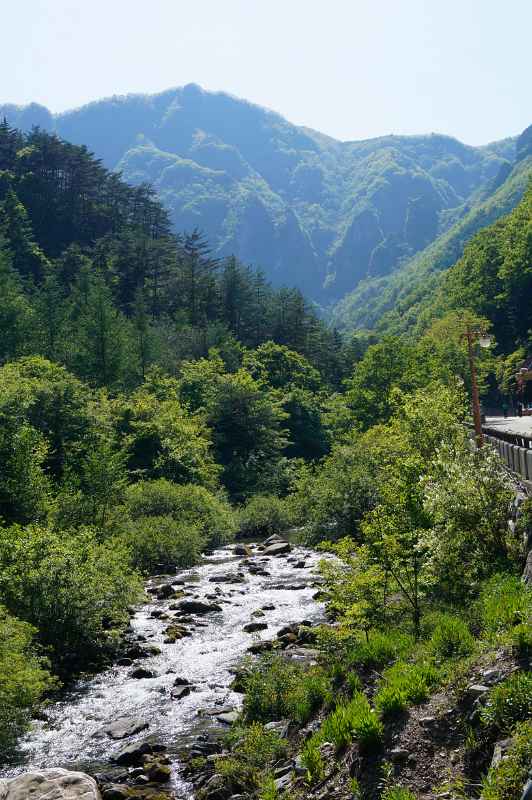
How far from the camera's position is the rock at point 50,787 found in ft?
40.0

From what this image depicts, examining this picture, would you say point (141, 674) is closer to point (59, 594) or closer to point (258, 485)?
point (59, 594)

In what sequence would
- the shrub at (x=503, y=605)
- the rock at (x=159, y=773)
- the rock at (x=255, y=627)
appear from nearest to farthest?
the shrub at (x=503, y=605), the rock at (x=159, y=773), the rock at (x=255, y=627)

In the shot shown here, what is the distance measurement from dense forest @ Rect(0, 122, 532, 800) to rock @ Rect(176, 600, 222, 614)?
12.0 feet

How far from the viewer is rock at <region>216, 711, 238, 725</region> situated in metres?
16.7

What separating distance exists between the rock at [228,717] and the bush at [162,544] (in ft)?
57.6

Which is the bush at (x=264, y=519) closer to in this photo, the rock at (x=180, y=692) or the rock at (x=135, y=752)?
the rock at (x=180, y=692)

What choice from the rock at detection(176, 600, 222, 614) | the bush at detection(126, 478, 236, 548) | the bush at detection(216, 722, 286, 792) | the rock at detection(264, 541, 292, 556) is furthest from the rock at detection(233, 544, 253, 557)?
the bush at detection(216, 722, 286, 792)

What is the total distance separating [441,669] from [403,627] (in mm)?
4206

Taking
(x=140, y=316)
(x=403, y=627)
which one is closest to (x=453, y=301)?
(x=140, y=316)

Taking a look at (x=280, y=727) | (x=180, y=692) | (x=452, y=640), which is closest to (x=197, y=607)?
(x=180, y=692)

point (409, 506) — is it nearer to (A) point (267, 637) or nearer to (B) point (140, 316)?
(A) point (267, 637)

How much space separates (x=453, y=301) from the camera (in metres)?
105

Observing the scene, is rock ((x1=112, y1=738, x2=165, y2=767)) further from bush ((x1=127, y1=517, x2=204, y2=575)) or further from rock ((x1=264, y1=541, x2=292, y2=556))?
rock ((x1=264, y1=541, x2=292, y2=556))

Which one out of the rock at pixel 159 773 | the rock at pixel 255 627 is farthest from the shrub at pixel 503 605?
the rock at pixel 255 627
